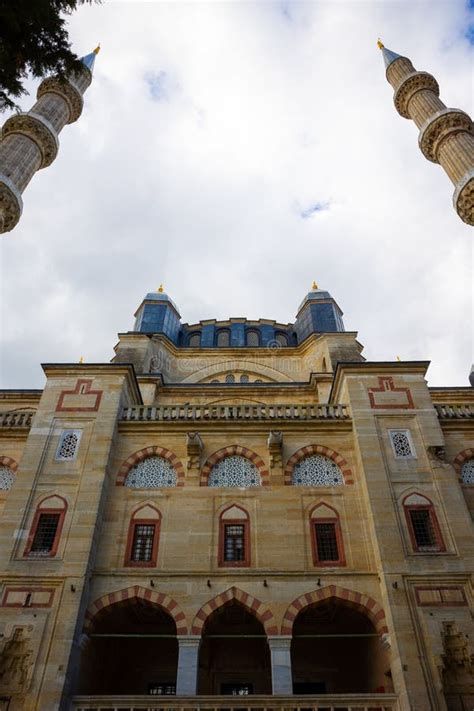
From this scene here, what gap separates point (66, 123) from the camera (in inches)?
775

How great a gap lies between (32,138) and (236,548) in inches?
551

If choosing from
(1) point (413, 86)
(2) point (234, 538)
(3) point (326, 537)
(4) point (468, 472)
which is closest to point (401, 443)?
(4) point (468, 472)

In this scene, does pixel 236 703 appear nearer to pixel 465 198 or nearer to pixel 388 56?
pixel 465 198

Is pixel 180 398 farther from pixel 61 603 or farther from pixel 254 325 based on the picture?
pixel 61 603

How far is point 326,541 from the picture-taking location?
13.0 metres

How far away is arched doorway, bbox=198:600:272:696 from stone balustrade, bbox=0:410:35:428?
25.0 feet

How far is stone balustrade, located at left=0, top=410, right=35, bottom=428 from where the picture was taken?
15.3 m

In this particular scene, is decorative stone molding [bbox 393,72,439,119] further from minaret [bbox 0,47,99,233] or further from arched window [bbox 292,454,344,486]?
arched window [bbox 292,454,344,486]

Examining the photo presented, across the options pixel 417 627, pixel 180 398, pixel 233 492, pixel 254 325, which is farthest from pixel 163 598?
pixel 254 325

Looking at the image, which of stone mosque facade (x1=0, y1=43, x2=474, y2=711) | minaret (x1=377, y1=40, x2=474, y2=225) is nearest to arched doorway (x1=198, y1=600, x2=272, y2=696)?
stone mosque facade (x1=0, y1=43, x2=474, y2=711)

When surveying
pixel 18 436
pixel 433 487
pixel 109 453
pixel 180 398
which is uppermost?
pixel 180 398

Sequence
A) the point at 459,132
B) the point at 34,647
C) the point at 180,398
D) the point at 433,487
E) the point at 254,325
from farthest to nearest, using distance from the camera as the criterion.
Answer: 1. the point at 254,325
2. the point at 180,398
3. the point at 459,132
4. the point at 433,487
5. the point at 34,647

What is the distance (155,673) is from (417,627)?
7050mm

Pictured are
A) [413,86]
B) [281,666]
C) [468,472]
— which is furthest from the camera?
[413,86]
